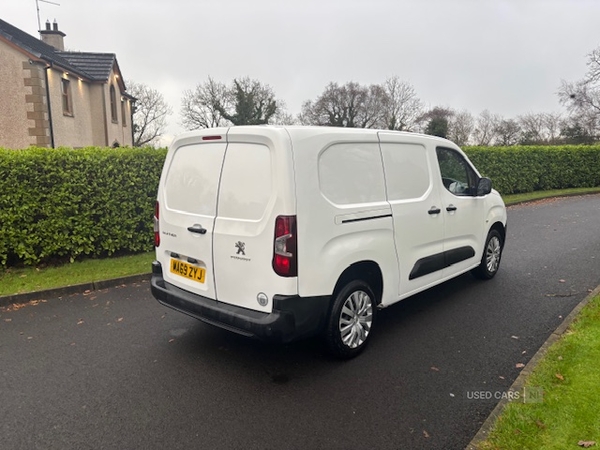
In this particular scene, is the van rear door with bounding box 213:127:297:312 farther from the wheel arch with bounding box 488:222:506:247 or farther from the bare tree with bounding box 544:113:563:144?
the bare tree with bounding box 544:113:563:144

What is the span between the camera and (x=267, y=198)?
335 cm

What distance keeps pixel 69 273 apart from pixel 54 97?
1500 cm

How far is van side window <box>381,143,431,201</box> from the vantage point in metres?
4.25

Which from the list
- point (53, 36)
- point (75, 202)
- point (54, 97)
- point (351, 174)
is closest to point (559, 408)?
point (351, 174)

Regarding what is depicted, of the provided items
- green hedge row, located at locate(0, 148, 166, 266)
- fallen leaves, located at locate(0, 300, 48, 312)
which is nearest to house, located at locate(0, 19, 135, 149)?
green hedge row, located at locate(0, 148, 166, 266)

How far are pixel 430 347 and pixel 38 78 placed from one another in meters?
19.0

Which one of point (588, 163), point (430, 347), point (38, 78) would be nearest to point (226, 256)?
point (430, 347)

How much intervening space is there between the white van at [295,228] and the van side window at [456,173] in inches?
14.7

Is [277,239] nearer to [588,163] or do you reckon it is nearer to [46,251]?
[46,251]

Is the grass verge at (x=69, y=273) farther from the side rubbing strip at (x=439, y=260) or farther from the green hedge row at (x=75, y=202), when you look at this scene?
the side rubbing strip at (x=439, y=260)

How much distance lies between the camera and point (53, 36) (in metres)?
26.7

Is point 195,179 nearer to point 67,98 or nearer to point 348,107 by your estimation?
point 67,98

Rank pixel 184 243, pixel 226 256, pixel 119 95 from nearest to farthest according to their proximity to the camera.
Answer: pixel 226 256
pixel 184 243
pixel 119 95

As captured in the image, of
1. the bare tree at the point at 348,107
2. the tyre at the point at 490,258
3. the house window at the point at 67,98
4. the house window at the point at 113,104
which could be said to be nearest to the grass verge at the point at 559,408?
the tyre at the point at 490,258
